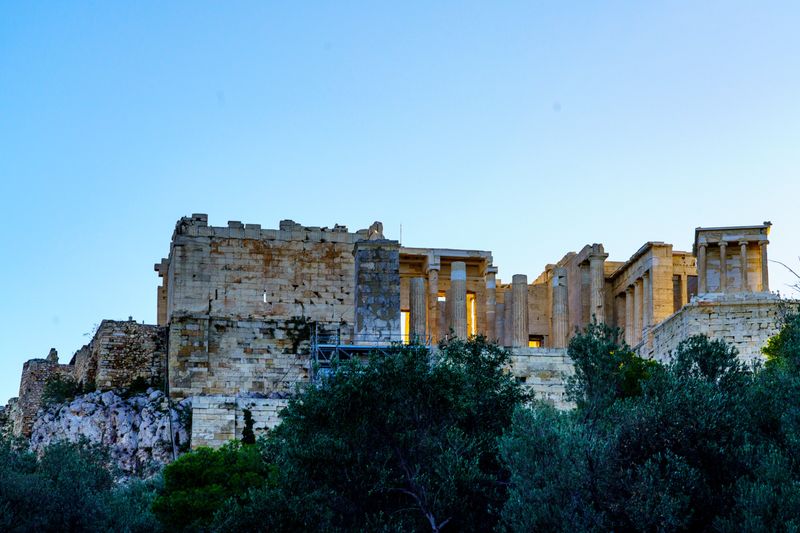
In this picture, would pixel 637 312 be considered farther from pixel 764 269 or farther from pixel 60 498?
Result: pixel 60 498

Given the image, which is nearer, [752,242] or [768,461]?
[768,461]

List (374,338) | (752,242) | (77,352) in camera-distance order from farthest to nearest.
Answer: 1. (77,352)
2. (752,242)
3. (374,338)

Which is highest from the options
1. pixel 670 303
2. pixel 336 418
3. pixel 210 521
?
pixel 670 303

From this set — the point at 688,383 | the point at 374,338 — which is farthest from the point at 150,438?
the point at 688,383

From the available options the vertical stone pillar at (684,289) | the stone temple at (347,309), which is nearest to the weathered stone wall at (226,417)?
the stone temple at (347,309)

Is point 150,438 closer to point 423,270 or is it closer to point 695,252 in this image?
point 423,270

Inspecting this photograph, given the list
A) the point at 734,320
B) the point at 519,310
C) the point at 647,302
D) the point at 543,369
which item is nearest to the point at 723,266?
the point at 647,302

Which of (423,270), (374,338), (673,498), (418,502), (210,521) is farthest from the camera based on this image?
(423,270)

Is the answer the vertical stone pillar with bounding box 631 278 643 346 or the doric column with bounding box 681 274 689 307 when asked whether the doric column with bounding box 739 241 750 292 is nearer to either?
the doric column with bounding box 681 274 689 307

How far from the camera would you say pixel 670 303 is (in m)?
38.9

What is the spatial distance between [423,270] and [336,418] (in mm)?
20691

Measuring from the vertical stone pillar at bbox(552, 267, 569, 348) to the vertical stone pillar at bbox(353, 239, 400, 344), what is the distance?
11343 mm

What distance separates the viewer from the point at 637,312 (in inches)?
1591

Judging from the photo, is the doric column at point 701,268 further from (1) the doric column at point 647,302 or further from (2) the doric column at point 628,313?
(2) the doric column at point 628,313
